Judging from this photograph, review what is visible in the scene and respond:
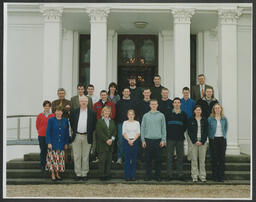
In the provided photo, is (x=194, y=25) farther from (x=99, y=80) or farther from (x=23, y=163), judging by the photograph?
→ (x=23, y=163)

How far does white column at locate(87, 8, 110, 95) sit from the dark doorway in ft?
10.4

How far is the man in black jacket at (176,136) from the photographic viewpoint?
8031 mm

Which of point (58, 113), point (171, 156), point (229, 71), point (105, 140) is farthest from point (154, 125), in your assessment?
point (229, 71)

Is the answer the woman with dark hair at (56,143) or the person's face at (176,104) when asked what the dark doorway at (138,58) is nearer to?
the person's face at (176,104)

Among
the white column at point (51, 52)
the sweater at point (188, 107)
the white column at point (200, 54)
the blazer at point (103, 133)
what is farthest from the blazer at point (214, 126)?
the white column at point (200, 54)

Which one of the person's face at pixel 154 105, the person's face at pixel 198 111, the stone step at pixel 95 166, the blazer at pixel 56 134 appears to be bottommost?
the stone step at pixel 95 166

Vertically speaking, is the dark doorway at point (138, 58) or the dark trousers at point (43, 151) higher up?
the dark doorway at point (138, 58)

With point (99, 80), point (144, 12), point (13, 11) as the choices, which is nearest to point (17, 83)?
point (13, 11)

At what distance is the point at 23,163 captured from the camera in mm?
8664

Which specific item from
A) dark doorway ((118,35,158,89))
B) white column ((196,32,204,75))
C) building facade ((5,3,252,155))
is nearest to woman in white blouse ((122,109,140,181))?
building facade ((5,3,252,155))

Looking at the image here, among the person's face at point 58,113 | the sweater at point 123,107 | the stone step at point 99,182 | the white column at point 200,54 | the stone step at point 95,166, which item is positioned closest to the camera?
the stone step at point 99,182

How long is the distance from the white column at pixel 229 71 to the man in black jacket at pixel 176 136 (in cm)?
231

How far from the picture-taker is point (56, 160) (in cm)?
790

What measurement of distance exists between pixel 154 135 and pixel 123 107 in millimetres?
1122
